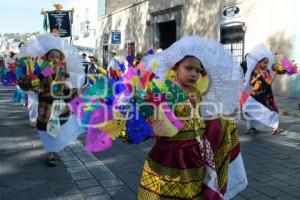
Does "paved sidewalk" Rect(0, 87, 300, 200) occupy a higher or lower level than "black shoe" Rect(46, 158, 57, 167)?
lower

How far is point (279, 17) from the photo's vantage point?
15.1m

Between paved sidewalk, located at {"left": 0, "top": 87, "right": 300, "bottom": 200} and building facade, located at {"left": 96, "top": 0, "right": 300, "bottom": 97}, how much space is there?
4.91 metres

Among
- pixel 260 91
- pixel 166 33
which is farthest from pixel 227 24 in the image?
pixel 260 91

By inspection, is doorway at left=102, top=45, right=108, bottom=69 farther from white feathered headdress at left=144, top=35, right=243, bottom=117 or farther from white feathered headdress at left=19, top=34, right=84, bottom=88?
white feathered headdress at left=144, top=35, right=243, bottom=117

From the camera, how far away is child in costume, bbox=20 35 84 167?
5916mm

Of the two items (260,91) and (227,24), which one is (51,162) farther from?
(227,24)

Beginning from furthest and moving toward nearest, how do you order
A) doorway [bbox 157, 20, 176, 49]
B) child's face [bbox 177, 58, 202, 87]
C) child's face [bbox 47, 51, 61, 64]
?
doorway [bbox 157, 20, 176, 49]
child's face [bbox 47, 51, 61, 64]
child's face [bbox 177, 58, 202, 87]

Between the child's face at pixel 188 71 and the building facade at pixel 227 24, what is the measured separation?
846 centimetres

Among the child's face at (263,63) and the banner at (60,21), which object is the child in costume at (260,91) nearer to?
the child's face at (263,63)

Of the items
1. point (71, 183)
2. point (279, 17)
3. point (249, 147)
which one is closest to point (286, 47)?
point (279, 17)

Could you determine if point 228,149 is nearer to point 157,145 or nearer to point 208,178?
point 208,178

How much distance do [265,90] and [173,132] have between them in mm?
6729

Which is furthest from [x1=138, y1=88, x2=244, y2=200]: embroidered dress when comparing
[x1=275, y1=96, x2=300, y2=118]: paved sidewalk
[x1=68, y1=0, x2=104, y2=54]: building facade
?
[x1=68, y1=0, x2=104, y2=54]: building facade

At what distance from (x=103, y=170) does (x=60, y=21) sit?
14863 millimetres
